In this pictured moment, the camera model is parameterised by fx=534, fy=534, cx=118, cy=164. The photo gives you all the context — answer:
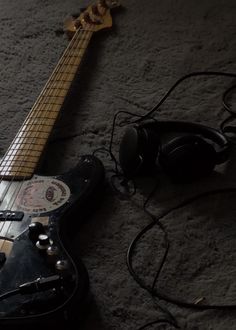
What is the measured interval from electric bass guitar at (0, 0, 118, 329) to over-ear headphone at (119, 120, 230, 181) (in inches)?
3.1

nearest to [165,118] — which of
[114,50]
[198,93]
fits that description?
[198,93]

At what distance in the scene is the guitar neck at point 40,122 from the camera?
3.85 feet

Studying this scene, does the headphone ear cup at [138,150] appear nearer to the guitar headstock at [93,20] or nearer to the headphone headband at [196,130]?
the headphone headband at [196,130]

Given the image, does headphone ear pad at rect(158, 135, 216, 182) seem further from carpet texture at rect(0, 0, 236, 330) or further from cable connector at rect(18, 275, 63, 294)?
cable connector at rect(18, 275, 63, 294)

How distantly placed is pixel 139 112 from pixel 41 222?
51cm

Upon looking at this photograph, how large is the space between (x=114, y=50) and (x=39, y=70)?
0.25 meters

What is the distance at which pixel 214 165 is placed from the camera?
3.82 ft

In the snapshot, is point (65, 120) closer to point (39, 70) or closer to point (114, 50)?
point (39, 70)

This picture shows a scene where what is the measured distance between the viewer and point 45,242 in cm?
96

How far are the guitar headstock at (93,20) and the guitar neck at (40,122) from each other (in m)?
0.11

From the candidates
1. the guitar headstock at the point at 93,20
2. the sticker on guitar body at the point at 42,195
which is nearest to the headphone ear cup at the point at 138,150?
the sticker on guitar body at the point at 42,195

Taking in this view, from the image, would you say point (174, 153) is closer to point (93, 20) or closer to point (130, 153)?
point (130, 153)

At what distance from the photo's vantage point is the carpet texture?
992 millimetres

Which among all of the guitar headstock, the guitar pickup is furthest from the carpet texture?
the guitar pickup
